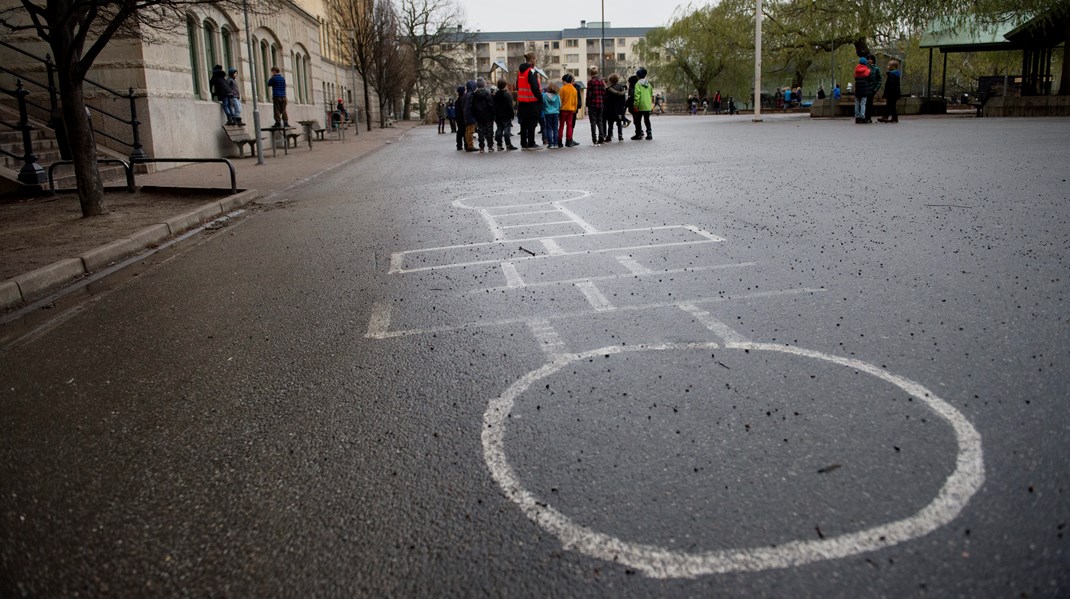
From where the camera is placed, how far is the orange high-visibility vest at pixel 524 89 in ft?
69.4

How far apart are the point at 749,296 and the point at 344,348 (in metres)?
2.58

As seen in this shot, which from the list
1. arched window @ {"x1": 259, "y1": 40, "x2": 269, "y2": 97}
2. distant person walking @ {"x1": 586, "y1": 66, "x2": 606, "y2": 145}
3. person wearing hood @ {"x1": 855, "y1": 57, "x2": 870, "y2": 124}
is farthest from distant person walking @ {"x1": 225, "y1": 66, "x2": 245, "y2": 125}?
person wearing hood @ {"x1": 855, "y1": 57, "x2": 870, "y2": 124}

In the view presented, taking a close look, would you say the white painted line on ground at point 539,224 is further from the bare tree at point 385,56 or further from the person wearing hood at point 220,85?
the bare tree at point 385,56

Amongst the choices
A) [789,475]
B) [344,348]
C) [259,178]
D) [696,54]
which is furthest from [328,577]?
[696,54]

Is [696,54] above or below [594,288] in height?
above

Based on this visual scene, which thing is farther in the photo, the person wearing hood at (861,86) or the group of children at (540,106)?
the person wearing hood at (861,86)

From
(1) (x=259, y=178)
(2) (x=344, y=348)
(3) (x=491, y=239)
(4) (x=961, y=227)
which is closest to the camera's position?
(2) (x=344, y=348)

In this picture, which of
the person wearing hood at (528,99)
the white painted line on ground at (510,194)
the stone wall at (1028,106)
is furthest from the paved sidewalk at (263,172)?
the stone wall at (1028,106)

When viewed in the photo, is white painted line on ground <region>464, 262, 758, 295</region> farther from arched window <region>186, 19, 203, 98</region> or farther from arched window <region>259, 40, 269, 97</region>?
arched window <region>259, 40, 269, 97</region>

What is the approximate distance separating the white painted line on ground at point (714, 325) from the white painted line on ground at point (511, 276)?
4.45ft

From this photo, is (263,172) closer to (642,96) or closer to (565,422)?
(642,96)

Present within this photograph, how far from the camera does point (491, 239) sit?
314 inches

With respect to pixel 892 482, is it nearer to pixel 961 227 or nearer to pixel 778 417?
pixel 778 417

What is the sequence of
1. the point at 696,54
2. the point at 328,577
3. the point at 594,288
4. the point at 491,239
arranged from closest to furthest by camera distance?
the point at 328,577 < the point at 594,288 < the point at 491,239 < the point at 696,54
